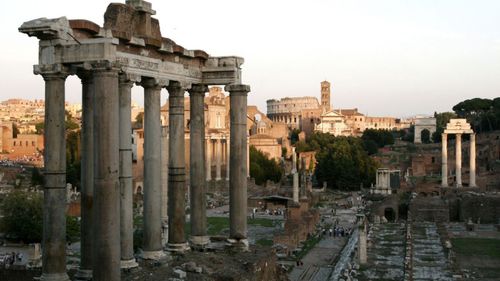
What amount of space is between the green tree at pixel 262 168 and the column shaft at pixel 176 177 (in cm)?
5391

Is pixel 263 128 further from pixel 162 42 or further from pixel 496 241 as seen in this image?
pixel 162 42

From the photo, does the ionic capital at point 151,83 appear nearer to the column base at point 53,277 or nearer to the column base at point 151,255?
the column base at point 151,255

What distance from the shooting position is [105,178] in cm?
898

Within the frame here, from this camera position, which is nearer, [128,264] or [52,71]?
[52,71]

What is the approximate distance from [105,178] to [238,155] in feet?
14.2

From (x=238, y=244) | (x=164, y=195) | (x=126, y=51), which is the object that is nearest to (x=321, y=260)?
(x=164, y=195)

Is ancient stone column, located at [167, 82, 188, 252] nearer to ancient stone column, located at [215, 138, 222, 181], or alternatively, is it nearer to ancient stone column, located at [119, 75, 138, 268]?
ancient stone column, located at [119, 75, 138, 268]

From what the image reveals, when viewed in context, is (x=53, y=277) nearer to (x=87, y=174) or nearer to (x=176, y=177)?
(x=87, y=174)

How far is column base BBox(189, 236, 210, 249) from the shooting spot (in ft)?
43.3

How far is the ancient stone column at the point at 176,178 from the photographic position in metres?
12.5

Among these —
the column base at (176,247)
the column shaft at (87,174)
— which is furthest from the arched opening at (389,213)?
the column shaft at (87,174)

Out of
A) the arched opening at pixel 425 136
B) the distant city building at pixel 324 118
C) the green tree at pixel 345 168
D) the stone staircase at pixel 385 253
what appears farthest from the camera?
the distant city building at pixel 324 118

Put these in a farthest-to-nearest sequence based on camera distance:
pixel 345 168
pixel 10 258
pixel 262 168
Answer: pixel 262 168
pixel 345 168
pixel 10 258

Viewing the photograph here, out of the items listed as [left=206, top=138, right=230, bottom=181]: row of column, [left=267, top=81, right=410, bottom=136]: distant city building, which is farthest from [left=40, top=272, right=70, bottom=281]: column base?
[left=267, top=81, right=410, bottom=136]: distant city building
